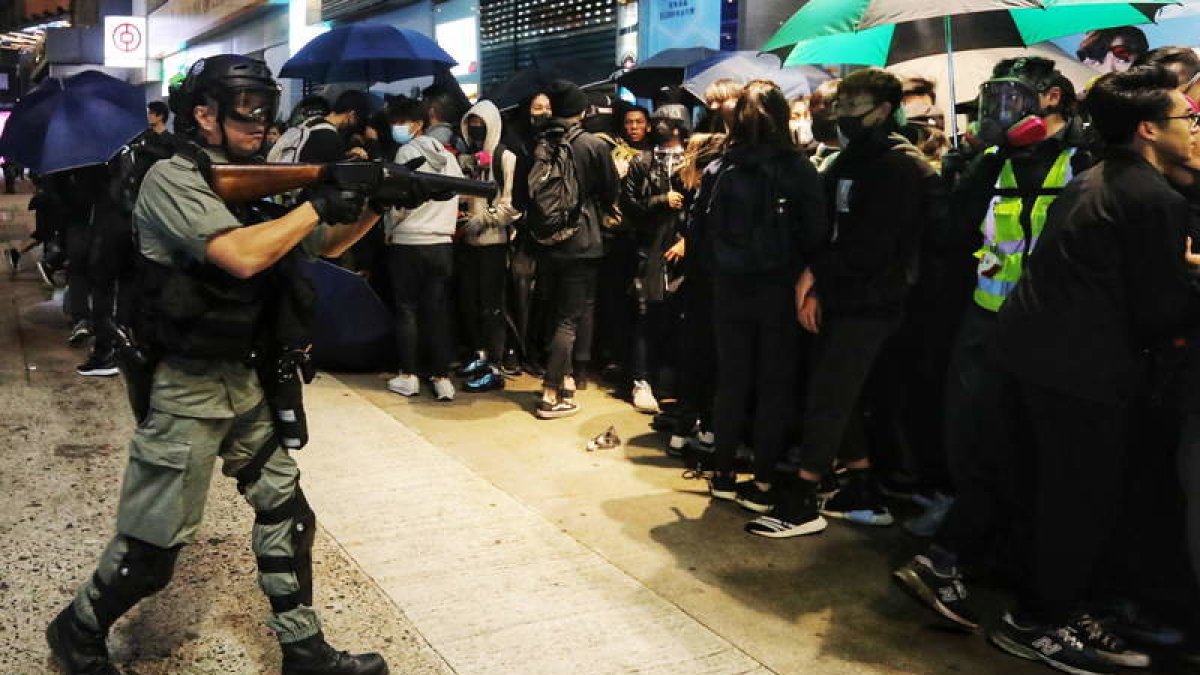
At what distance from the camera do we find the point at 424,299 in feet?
24.4

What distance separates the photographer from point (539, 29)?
13602 mm

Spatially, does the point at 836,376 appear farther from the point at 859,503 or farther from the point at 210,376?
the point at 210,376

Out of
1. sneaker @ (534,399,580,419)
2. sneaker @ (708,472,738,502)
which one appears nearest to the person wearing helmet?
sneaker @ (708,472,738,502)

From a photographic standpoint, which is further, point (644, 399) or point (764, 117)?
point (644, 399)

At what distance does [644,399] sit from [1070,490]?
3757 millimetres

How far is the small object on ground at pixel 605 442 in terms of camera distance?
6.32 m

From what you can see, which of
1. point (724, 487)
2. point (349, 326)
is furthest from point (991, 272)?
point (349, 326)

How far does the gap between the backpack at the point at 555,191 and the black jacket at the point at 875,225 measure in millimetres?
2358

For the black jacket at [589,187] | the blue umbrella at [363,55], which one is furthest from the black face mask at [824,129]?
the blue umbrella at [363,55]

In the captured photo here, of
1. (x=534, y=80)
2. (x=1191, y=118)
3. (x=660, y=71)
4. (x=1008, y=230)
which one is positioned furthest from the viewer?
(x=660, y=71)

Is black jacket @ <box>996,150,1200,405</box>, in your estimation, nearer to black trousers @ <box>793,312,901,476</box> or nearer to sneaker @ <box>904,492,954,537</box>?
black trousers @ <box>793,312,901,476</box>

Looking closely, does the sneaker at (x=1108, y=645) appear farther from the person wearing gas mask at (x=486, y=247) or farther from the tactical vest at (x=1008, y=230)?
the person wearing gas mask at (x=486, y=247)

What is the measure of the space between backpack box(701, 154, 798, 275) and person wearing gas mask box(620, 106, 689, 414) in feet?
5.07

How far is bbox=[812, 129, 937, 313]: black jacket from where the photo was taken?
14.9 feet
